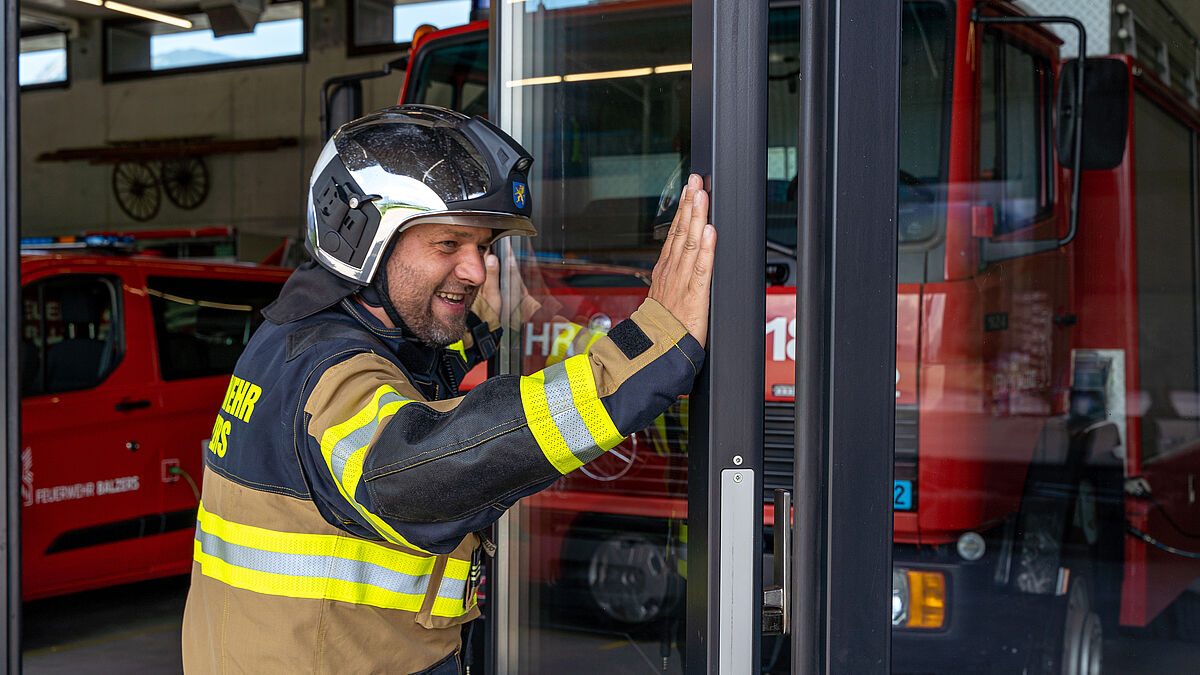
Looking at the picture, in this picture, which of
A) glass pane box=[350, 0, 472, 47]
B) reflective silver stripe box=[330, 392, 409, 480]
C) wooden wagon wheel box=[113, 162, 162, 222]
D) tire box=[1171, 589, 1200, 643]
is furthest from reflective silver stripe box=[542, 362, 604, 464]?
wooden wagon wheel box=[113, 162, 162, 222]

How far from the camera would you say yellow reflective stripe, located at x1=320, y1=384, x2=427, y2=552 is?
1327 mm

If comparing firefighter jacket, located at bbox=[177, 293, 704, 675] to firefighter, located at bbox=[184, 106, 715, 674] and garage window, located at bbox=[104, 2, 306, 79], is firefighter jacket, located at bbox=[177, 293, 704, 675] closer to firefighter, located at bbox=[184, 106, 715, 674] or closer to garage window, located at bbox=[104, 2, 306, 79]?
firefighter, located at bbox=[184, 106, 715, 674]

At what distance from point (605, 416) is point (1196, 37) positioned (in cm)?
209

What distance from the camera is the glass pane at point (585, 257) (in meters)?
1.83

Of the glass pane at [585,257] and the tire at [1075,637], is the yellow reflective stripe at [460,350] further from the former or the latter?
the tire at [1075,637]

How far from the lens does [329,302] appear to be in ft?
5.32

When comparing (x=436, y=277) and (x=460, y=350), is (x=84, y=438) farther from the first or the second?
(x=436, y=277)

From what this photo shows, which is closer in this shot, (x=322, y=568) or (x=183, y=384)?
(x=322, y=568)

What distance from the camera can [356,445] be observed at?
1332mm

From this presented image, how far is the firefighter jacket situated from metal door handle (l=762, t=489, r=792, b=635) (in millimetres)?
169

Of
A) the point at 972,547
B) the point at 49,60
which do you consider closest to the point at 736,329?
the point at 972,547

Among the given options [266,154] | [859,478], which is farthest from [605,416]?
[266,154]

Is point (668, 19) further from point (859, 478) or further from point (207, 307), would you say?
point (207, 307)

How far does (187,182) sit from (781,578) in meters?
12.8
